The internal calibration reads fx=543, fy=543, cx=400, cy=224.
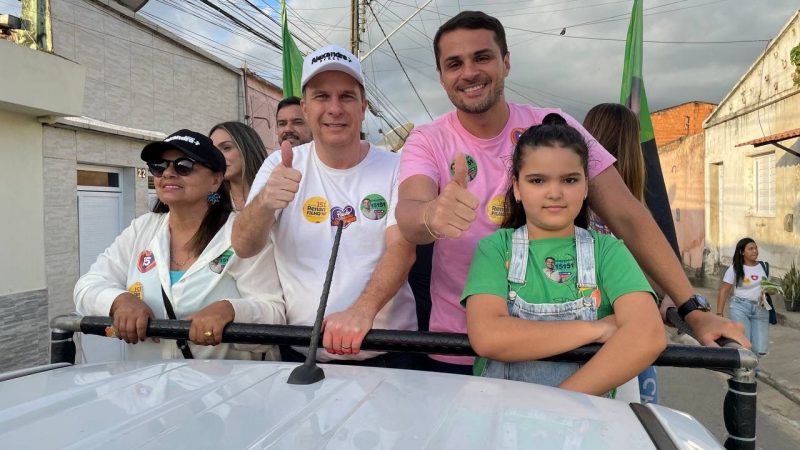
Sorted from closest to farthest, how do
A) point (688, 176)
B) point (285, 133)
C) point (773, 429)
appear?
point (285, 133) → point (773, 429) → point (688, 176)

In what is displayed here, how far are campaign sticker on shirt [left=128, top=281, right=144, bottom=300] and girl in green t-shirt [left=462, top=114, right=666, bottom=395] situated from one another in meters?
1.37

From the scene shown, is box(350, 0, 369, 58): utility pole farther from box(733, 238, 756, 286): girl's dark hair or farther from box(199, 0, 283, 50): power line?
box(733, 238, 756, 286): girl's dark hair

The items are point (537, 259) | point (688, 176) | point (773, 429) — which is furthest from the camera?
point (688, 176)

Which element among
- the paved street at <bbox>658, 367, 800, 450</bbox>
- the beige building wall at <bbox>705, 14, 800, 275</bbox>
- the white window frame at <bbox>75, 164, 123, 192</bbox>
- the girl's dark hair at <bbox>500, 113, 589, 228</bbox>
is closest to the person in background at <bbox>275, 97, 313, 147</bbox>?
the girl's dark hair at <bbox>500, 113, 589, 228</bbox>

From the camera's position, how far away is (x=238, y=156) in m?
3.84

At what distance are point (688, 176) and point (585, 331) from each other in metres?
17.3

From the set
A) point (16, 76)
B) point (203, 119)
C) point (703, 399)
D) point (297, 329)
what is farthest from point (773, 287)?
point (203, 119)

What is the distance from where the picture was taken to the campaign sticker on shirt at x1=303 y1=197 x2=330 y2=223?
2283mm

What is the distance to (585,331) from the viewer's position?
5.09 ft

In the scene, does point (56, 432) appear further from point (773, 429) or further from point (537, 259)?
point (773, 429)

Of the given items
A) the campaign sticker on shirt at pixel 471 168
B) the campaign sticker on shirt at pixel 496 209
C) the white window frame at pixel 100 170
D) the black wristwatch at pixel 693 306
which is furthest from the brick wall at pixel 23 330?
Answer: the black wristwatch at pixel 693 306

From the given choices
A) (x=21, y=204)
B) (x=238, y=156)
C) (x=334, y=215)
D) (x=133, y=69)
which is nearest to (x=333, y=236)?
(x=334, y=215)

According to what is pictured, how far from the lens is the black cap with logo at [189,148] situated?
7.70 feet

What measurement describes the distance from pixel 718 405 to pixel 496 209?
473 cm
